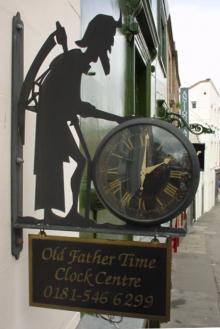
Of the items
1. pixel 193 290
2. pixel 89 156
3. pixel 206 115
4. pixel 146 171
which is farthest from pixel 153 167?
pixel 206 115

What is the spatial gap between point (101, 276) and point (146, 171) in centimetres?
44

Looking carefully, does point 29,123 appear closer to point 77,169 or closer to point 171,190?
point 77,169

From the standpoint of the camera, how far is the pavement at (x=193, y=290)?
3.56m

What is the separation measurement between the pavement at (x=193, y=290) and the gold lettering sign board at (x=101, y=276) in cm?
128

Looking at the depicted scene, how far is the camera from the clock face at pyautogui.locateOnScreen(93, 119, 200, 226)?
5.80 feet

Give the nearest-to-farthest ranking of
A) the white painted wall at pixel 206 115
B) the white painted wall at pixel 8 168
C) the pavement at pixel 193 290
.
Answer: the white painted wall at pixel 8 168 < the pavement at pixel 193 290 < the white painted wall at pixel 206 115

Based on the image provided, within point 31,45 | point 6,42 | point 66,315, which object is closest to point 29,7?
point 31,45

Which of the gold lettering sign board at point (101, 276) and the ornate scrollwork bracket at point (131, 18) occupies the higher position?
the ornate scrollwork bracket at point (131, 18)

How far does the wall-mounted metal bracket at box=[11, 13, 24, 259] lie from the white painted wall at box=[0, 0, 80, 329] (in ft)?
0.06

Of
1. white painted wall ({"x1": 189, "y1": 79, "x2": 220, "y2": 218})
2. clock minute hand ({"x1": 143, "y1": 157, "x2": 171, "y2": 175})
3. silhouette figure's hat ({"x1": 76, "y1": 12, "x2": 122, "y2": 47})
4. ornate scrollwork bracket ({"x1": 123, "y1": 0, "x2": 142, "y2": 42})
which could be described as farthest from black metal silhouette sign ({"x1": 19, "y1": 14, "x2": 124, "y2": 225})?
white painted wall ({"x1": 189, "y1": 79, "x2": 220, "y2": 218})

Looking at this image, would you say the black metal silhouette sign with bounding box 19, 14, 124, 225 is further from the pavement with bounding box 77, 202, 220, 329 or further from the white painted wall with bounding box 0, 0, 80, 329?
the pavement with bounding box 77, 202, 220, 329

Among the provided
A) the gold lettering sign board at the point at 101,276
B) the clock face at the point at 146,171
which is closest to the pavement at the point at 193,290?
the gold lettering sign board at the point at 101,276

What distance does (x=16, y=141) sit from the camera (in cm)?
193

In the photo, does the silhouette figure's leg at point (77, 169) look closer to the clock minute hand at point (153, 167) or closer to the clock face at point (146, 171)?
the clock face at point (146, 171)
